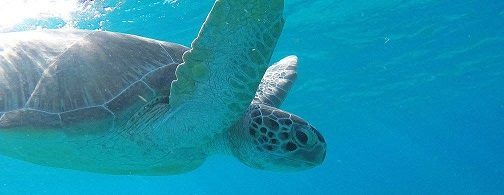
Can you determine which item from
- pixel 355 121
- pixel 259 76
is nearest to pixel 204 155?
pixel 259 76

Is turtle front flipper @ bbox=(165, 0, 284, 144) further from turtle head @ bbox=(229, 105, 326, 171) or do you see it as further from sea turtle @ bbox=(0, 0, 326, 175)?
turtle head @ bbox=(229, 105, 326, 171)

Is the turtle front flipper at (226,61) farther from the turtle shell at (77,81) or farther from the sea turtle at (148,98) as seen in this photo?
the turtle shell at (77,81)

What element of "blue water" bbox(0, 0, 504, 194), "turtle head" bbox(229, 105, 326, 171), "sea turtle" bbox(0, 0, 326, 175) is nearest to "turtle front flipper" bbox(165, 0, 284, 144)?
"sea turtle" bbox(0, 0, 326, 175)

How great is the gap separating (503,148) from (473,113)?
168 feet

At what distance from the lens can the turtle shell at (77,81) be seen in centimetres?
311

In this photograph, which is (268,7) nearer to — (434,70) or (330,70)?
(330,70)

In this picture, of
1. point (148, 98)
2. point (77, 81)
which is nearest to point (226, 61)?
point (148, 98)

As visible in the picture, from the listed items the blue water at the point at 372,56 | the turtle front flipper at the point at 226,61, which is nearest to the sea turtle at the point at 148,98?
the turtle front flipper at the point at 226,61

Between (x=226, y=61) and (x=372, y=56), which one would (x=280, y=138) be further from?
(x=372, y=56)

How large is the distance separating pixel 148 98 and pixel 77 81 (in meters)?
0.52

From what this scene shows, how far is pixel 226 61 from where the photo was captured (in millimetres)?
2896

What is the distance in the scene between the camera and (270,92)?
4547 millimetres

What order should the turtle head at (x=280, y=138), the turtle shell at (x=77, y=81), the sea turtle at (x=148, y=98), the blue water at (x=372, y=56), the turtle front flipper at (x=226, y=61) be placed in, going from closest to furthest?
the turtle front flipper at (x=226, y=61) < the sea turtle at (x=148, y=98) < the turtle shell at (x=77, y=81) < the turtle head at (x=280, y=138) < the blue water at (x=372, y=56)

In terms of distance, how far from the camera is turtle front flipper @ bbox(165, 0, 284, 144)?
2707 millimetres
